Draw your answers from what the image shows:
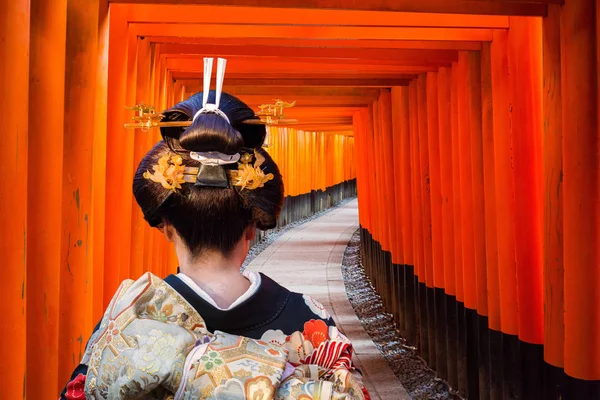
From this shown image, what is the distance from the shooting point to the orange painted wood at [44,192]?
3008mm

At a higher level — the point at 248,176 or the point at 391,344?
the point at 248,176

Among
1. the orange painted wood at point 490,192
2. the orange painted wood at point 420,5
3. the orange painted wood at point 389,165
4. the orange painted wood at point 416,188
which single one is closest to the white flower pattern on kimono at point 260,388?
the orange painted wood at point 420,5

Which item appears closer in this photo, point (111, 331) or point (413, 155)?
point (111, 331)

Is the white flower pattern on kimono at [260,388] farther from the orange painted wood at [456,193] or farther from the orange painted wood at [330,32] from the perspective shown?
the orange painted wood at [456,193]

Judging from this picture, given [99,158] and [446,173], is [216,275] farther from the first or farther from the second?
[446,173]

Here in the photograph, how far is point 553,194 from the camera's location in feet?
14.9

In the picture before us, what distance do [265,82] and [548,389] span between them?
5.13m

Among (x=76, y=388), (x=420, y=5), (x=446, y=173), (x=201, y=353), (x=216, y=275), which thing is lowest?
(x=76, y=388)

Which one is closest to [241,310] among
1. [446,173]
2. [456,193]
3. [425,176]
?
[456,193]

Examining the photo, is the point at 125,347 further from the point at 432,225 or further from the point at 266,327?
the point at 432,225

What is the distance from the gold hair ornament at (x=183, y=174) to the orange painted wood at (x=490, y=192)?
4.23m

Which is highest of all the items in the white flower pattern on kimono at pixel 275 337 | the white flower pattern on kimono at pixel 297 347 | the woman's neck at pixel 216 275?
the woman's neck at pixel 216 275

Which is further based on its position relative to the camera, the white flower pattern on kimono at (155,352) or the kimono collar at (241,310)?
the kimono collar at (241,310)

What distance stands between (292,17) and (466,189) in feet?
7.85
